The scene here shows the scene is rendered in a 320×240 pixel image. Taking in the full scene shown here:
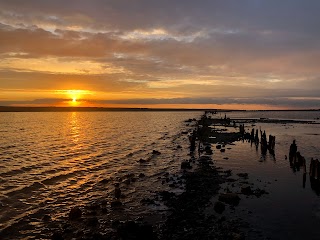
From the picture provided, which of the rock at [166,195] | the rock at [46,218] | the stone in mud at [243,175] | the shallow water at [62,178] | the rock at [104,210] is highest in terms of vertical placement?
the stone in mud at [243,175]

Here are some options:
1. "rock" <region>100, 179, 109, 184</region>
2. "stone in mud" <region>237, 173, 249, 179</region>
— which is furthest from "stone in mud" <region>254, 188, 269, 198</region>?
"rock" <region>100, 179, 109, 184</region>

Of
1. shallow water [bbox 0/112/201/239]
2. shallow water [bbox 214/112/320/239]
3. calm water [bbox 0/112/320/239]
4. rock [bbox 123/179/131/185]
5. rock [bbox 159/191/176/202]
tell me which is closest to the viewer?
shallow water [bbox 214/112/320/239]

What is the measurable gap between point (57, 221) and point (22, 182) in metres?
11.6

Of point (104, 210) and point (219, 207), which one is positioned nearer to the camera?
point (219, 207)

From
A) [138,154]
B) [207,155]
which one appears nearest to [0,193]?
[138,154]

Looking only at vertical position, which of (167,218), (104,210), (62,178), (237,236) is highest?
(237,236)

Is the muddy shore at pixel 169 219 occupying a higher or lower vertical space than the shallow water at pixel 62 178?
higher

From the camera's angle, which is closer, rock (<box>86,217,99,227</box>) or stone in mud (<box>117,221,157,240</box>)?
stone in mud (<box>117,221,157,240</box>)

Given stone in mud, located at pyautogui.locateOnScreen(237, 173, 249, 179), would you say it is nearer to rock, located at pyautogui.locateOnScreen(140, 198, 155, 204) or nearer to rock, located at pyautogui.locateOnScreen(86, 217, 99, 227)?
rock, located at pyautogui.locateOnScreen(140, 198, 155, 204)

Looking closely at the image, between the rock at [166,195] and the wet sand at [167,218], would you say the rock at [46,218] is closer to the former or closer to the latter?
the wet sand at [167,218]

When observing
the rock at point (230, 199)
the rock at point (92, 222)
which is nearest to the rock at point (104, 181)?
the rock at point (92, 222)

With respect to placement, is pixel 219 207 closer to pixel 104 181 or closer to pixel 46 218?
pixel 46 218

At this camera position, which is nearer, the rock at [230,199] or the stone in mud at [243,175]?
the rock at [230,199]

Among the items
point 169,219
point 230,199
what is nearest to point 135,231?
point 169,219
